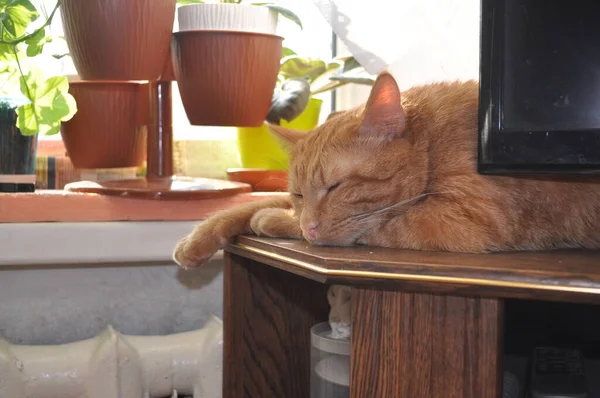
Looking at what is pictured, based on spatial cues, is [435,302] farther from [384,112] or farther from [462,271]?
[384,112]

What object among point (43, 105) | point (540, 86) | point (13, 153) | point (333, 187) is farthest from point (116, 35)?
point (540, 86)

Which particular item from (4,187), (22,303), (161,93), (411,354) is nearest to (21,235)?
(4,187)

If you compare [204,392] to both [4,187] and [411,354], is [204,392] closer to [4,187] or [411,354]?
[4,187]

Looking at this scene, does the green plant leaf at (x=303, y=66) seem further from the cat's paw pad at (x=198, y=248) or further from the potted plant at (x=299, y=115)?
the cat's paw pad at (x=198, y=248)

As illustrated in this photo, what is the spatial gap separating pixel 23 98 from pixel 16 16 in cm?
14

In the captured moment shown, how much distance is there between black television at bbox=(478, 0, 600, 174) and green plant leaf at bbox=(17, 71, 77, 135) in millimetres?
758

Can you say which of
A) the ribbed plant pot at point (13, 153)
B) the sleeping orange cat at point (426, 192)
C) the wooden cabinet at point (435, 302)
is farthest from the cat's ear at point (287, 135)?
the ribbed plant pot at point (13, 153)

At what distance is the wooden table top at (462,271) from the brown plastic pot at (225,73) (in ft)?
2.01

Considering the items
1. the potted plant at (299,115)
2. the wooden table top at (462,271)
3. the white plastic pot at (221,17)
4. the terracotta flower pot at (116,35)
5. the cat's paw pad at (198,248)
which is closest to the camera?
the wooden table top at (462,271)

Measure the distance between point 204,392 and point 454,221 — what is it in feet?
2.35

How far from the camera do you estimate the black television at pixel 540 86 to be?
62 cm

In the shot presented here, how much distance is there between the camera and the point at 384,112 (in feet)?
2.45

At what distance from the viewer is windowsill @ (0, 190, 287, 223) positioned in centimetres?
116

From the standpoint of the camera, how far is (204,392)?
1.25 m
